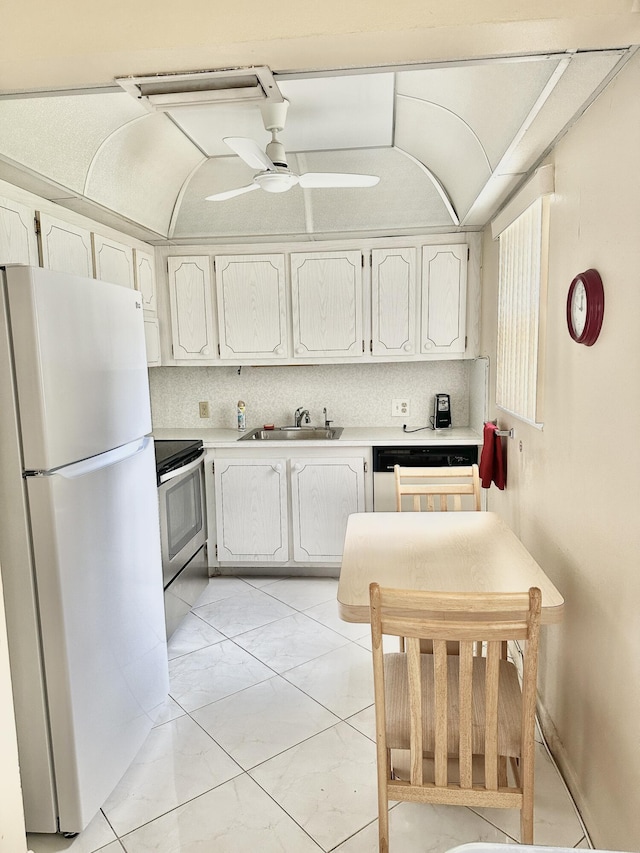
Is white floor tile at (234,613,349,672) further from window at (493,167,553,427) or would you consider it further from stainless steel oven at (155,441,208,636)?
window at (493,167,553,427)

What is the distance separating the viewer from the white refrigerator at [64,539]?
1656 mm

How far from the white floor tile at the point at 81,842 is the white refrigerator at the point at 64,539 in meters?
0.06

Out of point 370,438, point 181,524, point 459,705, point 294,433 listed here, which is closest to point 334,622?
point 181,524

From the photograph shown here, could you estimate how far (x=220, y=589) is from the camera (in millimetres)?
3721

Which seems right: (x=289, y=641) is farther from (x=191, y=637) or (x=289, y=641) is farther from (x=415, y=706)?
(x=415, y=706)

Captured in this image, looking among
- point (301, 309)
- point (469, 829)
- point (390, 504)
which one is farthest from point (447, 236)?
point (469, 829)

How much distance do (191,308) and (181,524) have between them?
151 cm

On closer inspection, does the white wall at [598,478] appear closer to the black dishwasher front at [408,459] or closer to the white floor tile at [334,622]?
the white floor tile at [334,622]

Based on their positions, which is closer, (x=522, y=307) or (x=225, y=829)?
(x=225, y=829)

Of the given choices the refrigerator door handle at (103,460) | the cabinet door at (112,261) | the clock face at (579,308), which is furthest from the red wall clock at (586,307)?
the cabinet door at (112,261)

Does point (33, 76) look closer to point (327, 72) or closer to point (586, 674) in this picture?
point (327, 72)

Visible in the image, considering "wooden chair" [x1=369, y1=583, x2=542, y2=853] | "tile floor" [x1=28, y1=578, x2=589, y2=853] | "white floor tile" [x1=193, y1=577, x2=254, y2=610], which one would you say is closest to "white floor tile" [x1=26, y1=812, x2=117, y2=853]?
"tile floor" [x1=28, y1=578, x2=589, y2=853]

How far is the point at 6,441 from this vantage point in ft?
5.47

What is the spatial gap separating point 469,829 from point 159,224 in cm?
336
